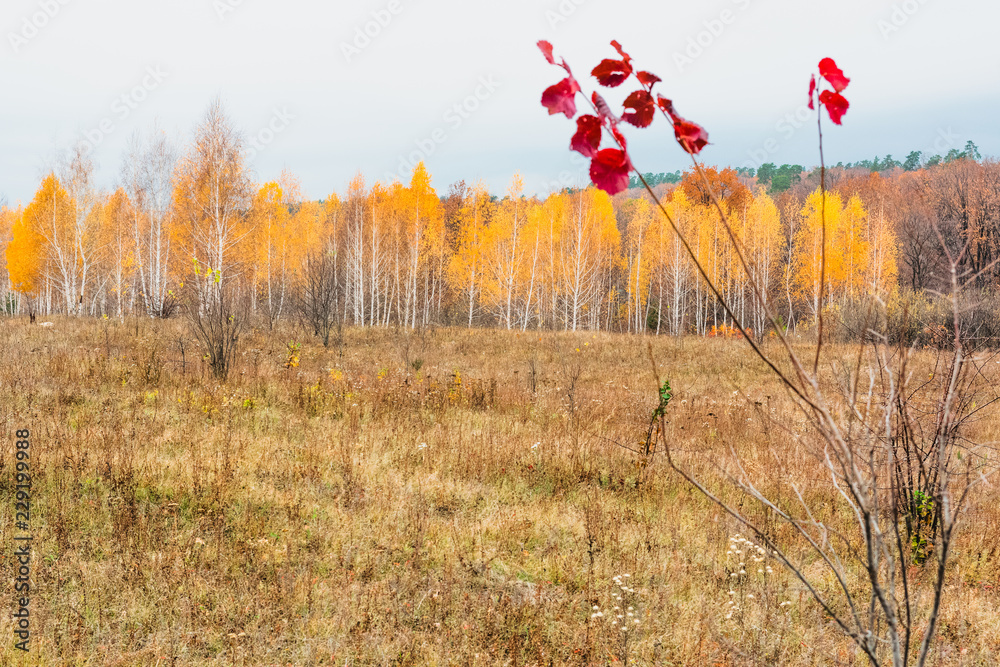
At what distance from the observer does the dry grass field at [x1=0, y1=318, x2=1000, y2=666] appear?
2.81 metres

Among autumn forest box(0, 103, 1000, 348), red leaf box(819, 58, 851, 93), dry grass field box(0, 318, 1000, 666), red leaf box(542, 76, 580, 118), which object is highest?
autumn forest box(0, 103, 1000, 348)

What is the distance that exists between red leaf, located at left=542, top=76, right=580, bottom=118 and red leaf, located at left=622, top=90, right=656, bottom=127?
0.40ft

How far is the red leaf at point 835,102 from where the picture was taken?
103cm

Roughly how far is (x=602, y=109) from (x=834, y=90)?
466 mm

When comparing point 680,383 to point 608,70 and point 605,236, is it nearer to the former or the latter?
point 608,70

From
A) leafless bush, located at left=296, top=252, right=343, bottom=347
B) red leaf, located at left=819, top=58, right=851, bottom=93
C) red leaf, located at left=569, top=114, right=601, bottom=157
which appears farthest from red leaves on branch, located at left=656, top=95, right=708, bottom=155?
leafless bush, located at left=296, top=252, right=343, bottom=347

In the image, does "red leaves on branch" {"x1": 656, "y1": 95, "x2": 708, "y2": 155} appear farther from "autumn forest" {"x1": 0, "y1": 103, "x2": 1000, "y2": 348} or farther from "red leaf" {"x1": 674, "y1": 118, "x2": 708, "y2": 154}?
"autumn forest" {"x1": 0, "y1": 103, "x2": 1000, "y2": 348}

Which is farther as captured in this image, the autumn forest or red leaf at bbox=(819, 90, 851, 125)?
the autumn forest

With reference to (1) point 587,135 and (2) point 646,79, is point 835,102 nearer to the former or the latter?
(2) point 646,79

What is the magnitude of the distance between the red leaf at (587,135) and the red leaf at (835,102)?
45 cm
